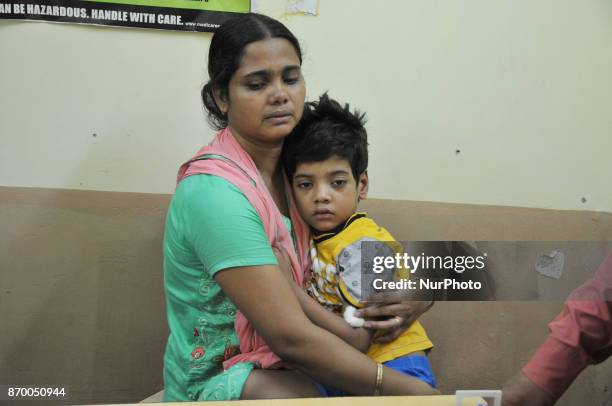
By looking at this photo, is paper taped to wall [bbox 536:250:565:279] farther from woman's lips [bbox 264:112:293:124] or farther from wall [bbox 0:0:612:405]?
woman's lips [bbox 264:112:293:124]

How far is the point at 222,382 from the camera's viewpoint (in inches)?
45.3

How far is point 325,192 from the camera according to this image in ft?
4.02

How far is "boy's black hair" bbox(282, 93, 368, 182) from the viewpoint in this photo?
123 cm

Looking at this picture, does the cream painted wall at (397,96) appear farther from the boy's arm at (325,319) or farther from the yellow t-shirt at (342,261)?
the boy's arm at (325,319)

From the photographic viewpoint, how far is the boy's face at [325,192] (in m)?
1.22

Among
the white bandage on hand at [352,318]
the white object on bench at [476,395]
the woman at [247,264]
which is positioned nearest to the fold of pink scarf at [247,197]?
the woman at [247,264]

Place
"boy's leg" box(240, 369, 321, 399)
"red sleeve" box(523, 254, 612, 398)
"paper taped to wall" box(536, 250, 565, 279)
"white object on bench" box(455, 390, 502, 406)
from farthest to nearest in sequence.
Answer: "paper taped to wall" box(536, 250, 565, 279) < "boy's leg" box(240, 369, 321, 399) < "red sleeve" box(523, 254, 612, 398) < "white object on bench" box(455, 390, 502, 406)

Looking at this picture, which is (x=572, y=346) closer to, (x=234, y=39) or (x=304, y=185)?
(x=304, y=185)

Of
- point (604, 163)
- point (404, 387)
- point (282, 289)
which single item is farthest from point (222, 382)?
point (604, 163)

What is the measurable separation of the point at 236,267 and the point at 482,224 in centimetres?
64

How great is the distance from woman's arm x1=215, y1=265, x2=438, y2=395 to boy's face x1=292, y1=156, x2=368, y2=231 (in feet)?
0.58

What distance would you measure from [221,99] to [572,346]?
769mm

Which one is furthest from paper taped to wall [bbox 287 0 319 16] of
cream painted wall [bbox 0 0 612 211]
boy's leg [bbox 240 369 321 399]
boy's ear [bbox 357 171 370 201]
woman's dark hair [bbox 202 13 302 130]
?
boy's leg [bbox 240 369 321 399]

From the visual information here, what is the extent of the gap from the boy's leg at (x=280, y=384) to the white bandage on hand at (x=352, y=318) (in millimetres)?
133
